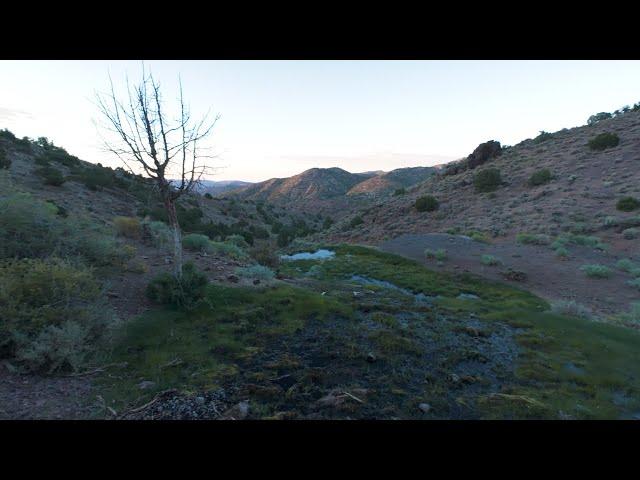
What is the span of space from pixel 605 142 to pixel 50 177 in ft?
146

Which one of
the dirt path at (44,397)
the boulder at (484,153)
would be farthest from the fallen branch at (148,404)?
the boulder at (484,153)

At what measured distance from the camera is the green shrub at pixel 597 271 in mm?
13531

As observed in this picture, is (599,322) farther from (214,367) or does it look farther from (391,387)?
(214,367)

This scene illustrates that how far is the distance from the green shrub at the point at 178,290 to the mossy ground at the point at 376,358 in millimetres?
341

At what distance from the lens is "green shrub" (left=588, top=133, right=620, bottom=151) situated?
99.1ft

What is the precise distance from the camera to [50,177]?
20.3 m

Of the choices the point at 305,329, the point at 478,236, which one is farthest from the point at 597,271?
the point at 305,329

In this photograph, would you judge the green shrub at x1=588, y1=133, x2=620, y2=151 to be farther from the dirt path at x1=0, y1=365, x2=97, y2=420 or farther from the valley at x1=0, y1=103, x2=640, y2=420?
the dirt path at x1=0, y1=365, x2=97, y2=420

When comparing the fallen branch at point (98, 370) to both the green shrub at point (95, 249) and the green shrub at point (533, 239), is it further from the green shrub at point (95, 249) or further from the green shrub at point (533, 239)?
the green shrub at point (533, 239)

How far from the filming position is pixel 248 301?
350 inches

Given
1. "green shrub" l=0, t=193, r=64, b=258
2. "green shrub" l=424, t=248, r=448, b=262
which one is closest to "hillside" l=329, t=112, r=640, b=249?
"green shrub" l=424, t=248, r=448, b=262

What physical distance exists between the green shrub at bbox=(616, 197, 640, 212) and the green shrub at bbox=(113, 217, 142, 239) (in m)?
26.8

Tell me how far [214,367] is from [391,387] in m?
3.03
